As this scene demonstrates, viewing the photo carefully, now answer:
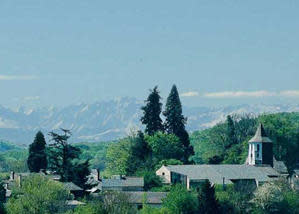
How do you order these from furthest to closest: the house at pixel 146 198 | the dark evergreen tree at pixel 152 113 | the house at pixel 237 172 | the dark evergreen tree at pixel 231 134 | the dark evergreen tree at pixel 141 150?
the dark evergreen tree at pixel 231 134
the dark evergreen tree at pixel 152 113
the dark evergreen tree at pixel 141 150
the house at pixel 237 172
the house at pixel 146 198

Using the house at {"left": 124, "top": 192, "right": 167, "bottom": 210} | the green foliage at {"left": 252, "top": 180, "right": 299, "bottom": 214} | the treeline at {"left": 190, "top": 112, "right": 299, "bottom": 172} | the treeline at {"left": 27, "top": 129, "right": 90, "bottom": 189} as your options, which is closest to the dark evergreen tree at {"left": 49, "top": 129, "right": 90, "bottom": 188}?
the treeline at {"left": 27, "top": 129, "right": 90, "bottom": 189}

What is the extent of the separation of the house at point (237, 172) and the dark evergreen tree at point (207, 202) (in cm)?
1510

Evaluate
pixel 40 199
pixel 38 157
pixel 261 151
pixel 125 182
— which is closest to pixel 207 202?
pixel 40 199

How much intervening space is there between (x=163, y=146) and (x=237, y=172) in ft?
48.0

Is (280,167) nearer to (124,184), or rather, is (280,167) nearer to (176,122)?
(176,122)

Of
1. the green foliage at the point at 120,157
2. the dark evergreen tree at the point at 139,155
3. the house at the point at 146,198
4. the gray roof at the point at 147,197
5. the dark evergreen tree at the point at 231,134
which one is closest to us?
the house at the point at 146,198

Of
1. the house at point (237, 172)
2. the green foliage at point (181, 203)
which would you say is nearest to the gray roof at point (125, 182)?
the house at point (237, 172)

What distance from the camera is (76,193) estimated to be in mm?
84250

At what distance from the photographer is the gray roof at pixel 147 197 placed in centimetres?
8400

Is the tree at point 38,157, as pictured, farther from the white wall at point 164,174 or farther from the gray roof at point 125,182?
the white wall at point 164,174

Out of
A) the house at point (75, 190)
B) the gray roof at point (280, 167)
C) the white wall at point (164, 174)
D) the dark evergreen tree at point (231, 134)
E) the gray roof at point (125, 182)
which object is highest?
the dark evergreen tree at point (231, 134)

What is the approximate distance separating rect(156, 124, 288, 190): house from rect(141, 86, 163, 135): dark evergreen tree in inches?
661

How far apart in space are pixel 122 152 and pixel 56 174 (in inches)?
882

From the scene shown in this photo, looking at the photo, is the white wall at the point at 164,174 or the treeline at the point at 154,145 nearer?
the white wall at the point at 164,174
